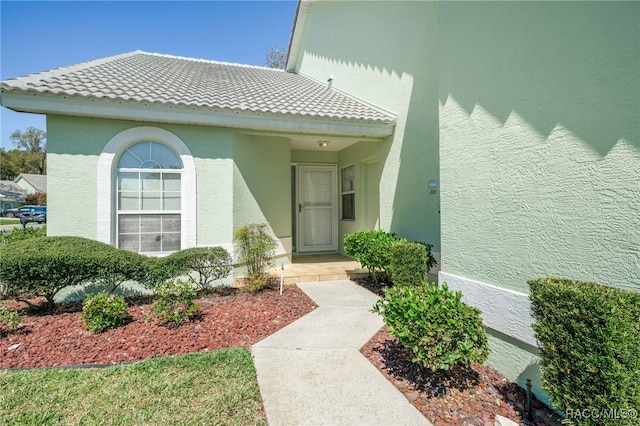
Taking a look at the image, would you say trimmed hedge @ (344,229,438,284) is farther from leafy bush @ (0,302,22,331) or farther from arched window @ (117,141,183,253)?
leafy bush @ (0,302,22,331)

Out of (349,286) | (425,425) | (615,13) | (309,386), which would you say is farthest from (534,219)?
(349,286)

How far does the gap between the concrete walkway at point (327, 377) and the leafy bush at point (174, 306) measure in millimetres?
1441

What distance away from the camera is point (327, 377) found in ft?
11.3

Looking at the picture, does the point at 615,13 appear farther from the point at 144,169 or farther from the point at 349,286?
the point at 144,169

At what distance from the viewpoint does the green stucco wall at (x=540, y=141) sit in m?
2.55

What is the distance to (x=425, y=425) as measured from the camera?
2.73 metres

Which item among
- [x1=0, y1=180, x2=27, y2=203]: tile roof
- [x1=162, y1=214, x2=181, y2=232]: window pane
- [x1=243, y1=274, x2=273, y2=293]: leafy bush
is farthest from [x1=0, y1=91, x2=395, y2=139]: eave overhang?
[x1=0, y1=180, x2=27, y2=203]: tile roof

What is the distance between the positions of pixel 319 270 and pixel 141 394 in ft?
17.0

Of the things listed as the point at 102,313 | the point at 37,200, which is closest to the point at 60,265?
the point at 102,313

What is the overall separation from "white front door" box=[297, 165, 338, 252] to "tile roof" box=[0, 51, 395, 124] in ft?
8.51

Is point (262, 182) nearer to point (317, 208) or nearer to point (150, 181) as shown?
point (150, 181)

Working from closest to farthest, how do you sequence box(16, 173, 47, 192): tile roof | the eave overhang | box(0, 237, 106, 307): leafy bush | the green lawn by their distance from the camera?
the green lawn
box(0, 237, 106, 307): leafy bush
the eave overhang
box(16, 173, 47, 192): tile roof

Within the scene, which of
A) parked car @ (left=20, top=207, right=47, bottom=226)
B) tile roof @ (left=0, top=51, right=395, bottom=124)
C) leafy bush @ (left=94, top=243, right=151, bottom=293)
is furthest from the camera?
parked car @ (left=20, top=207, right=47, bottom=226)

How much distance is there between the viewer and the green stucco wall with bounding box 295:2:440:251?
6527 mm
